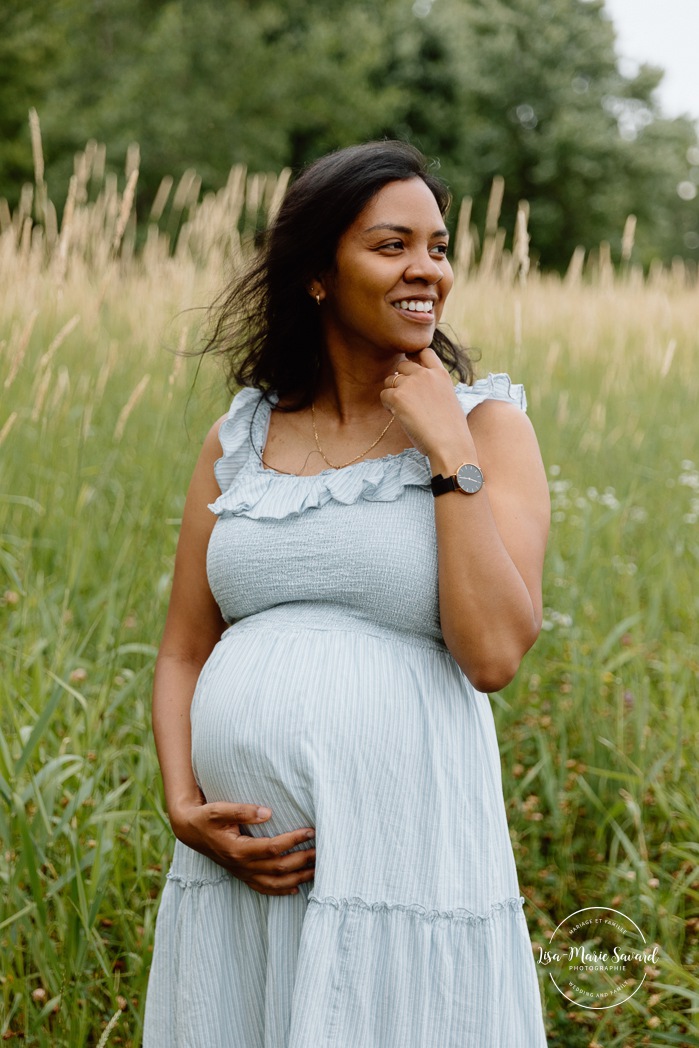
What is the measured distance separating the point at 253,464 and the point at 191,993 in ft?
2.82

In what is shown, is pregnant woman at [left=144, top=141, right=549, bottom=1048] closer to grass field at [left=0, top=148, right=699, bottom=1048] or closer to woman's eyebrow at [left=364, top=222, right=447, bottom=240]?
woman's eyebrow at [left=364, top=222, right=447, bottom=240]

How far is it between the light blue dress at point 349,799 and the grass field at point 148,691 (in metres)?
0.29

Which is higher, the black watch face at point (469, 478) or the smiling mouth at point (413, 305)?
the smiling mouth at point (413, 305)

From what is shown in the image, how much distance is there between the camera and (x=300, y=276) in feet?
6.46

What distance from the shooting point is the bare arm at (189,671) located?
1599mm

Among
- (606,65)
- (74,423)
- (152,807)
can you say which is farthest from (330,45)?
(152,807)

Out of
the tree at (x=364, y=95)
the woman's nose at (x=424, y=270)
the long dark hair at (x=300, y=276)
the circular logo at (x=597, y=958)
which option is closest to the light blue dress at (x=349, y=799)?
the woman's nose at (x=424, y=270)

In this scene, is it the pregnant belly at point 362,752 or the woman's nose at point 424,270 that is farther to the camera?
the woman's nose at point 424,270

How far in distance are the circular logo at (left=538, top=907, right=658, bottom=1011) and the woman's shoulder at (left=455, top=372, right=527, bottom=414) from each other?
1197mm

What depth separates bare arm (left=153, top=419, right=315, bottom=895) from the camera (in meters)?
1.60

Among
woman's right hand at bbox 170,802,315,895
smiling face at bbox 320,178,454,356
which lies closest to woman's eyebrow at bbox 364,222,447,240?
smiling face at bbox 320,178,454,356

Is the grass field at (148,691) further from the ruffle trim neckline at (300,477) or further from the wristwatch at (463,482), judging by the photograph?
the wristwatch at (463,482)

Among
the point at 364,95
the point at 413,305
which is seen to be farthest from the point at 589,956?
the point at 364,95

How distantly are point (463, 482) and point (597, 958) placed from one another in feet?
4.66
